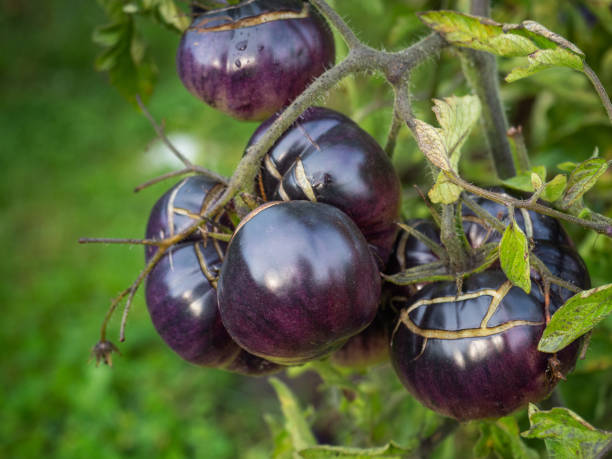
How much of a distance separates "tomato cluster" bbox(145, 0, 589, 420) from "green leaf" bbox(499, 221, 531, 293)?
6cm

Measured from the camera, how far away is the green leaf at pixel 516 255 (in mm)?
511

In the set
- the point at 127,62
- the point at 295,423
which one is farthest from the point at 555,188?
the point at 127,62

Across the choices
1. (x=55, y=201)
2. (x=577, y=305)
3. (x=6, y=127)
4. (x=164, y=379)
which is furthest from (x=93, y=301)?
(x=577, y=305)

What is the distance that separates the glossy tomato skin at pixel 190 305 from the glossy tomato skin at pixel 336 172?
11 centimetres

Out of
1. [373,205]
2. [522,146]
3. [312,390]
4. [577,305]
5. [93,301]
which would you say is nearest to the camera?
[577,305]

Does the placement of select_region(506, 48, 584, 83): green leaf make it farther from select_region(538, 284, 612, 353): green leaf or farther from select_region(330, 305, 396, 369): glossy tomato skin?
select_region(330, 305, 396, 369): glossy tomato skin

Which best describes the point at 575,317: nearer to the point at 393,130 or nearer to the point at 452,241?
the point at 452,241

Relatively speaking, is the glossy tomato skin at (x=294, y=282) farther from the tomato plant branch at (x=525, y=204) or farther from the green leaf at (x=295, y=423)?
the green leaf at (x=295, y=423)

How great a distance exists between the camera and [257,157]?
2.00 feet

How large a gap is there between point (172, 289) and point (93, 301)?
2080 mm

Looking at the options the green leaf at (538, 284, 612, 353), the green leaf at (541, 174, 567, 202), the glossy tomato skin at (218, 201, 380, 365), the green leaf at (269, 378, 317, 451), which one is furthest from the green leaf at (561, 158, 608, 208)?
the green leaf at (269, 378, 317, 451)

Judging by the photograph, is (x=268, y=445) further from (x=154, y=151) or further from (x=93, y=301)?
(x=154, y=151)

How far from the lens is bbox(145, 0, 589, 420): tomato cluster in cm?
56

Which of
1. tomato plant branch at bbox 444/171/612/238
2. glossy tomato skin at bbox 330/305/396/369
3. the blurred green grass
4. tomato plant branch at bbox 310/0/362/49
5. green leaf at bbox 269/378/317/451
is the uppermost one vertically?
tomato plant branch at bbox 310/0/362/49
